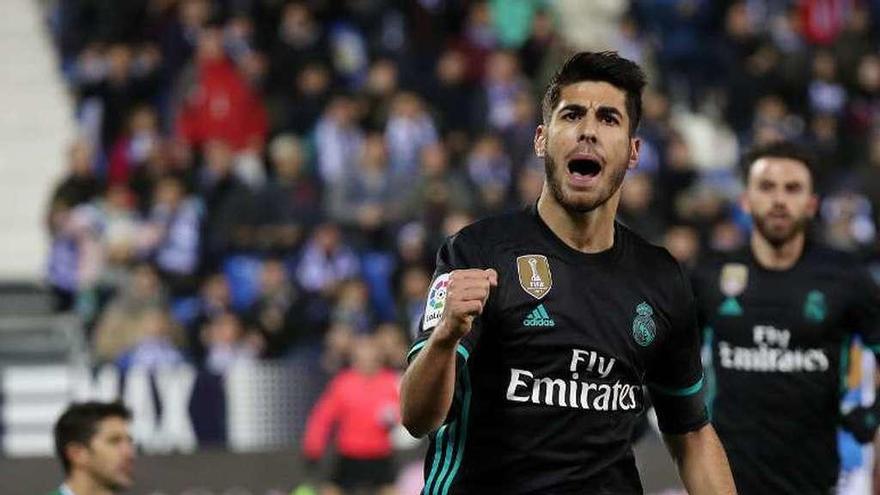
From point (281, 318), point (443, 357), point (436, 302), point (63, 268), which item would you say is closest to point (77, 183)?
point (63, 268)

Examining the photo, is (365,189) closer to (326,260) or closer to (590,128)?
(326,260)

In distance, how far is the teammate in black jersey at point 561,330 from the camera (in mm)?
4668

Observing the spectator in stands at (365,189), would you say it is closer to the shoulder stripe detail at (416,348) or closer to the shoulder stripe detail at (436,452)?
the shoulder stripe detail at (436,452)

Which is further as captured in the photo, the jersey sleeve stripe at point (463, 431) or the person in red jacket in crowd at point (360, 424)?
the person in red jacket in crowd at point (360, 424)

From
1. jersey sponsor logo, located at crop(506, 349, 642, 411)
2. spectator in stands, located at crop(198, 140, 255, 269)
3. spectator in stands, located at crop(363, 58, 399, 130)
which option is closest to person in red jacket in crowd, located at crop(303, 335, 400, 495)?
spectator in stands, located at crop(198, 140, 255, 269)

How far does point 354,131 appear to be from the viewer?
15.5m

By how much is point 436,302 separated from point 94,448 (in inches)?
146

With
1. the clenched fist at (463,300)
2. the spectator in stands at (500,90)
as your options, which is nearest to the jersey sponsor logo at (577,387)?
the clenched fist at (463,300)

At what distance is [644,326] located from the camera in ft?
Answer: 15.9

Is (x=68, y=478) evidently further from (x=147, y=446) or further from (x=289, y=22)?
(x=289, y=22)

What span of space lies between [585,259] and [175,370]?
780cm

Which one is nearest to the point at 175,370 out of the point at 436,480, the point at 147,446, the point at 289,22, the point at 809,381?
the point at 147,446

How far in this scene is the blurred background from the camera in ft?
40.3

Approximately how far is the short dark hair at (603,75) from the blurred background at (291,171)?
23.4 ft
